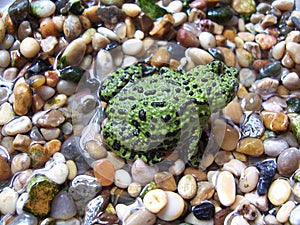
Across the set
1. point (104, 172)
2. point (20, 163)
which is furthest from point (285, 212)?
point (20, 163)

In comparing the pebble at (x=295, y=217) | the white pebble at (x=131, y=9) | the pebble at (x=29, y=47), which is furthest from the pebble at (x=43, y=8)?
the pebble at (x=295, y=217)

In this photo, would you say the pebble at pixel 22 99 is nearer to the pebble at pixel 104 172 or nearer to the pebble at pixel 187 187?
the pebble at pixel 104 172

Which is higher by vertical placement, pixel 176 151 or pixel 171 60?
pixel 171 60

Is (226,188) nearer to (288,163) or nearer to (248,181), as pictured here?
(248,181)

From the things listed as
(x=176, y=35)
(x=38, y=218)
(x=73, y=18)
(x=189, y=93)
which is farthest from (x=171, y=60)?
(x=38, y=218)

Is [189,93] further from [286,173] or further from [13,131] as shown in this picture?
[13,131]

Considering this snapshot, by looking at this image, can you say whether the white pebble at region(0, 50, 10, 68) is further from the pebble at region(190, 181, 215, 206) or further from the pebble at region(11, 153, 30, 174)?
the pebble at region(190, 181, 215, 206)
